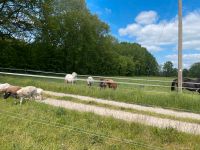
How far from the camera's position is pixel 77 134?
871 cm

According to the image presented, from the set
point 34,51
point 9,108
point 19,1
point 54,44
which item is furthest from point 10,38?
point 9,108

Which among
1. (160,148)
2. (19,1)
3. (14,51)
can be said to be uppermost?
(19,1)

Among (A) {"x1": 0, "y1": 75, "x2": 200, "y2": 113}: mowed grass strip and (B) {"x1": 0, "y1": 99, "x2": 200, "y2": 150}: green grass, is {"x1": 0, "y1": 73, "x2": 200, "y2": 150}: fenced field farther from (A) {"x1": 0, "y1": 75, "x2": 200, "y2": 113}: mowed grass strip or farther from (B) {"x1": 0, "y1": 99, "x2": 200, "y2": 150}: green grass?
(A) {"x1": 0, "y1": 75, "x2": 200, "y2": 113}: mowed grass strip

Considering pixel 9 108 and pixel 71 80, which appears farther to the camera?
pixel 71 80

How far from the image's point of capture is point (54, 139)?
830 centimetres

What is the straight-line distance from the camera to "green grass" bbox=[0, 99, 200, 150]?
7.89m

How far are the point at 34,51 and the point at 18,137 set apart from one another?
41303 millimetres

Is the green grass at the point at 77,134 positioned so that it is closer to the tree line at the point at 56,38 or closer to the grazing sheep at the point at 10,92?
the grazing sheep at the point at 10,92

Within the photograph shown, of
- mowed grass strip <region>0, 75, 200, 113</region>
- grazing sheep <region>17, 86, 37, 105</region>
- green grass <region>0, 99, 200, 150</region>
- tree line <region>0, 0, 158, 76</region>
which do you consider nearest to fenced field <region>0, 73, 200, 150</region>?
green grass <region>0, 99, 200, 150</region>

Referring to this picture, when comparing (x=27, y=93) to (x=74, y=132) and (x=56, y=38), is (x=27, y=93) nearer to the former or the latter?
(x=74, y=132)

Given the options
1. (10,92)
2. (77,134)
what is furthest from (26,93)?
(77,134)

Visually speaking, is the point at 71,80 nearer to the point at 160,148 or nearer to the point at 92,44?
the point at 160,148

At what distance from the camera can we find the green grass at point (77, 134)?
7.89m

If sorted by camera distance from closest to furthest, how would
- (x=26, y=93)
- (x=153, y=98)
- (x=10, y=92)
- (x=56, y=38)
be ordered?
(x=26, y=93) < (x=10, y=92) < (x=153, y=98) < (x=56, y=38)
